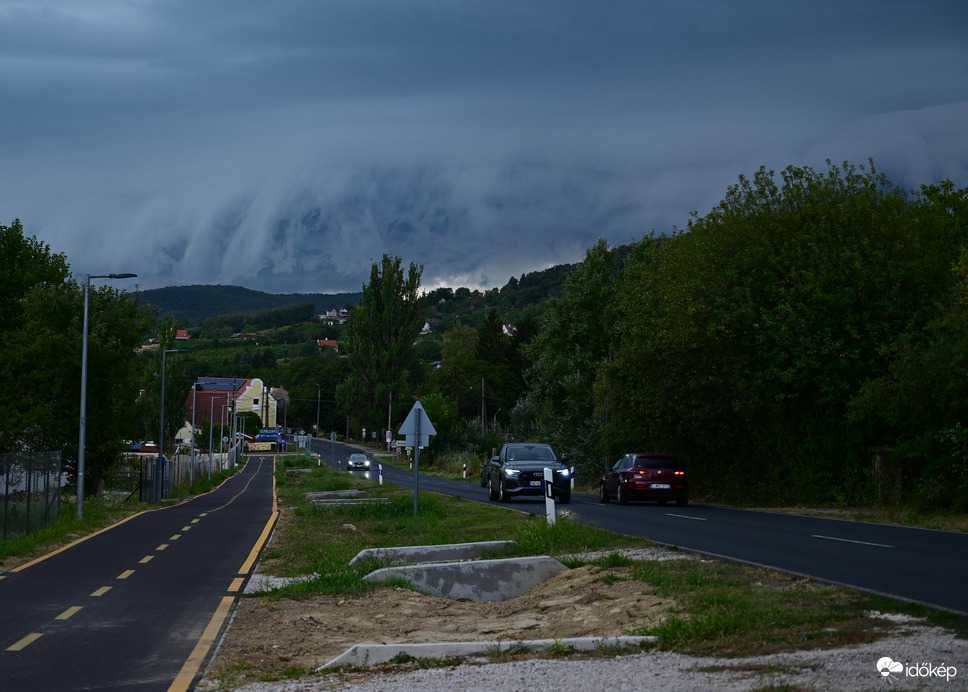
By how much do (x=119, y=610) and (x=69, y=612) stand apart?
1.74 ft

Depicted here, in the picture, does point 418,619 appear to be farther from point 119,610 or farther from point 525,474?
point 525,474

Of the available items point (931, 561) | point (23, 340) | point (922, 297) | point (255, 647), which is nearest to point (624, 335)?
point (922, 297)

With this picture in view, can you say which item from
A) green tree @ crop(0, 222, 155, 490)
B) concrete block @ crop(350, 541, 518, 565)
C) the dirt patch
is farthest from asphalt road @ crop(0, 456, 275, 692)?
green tree @ crop(0, 222, 155, 490)

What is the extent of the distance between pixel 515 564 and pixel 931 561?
18.8 ft

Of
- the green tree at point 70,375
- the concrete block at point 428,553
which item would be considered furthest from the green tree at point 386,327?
the concrete block at point 428,553

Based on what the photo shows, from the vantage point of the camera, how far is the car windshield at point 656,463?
106 ft

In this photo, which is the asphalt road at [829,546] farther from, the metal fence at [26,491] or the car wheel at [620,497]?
the metal fence at [26,491]

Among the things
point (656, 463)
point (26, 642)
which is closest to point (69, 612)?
point (26, 642)

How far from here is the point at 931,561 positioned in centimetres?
1475

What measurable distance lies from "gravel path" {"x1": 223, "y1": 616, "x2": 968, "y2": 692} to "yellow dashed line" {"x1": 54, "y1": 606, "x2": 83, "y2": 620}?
14.6 ft

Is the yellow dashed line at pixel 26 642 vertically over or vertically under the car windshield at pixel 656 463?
under

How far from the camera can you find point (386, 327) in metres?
101

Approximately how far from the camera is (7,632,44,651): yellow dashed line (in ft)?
31.9

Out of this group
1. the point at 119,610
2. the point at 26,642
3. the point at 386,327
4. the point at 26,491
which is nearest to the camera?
the point at 26,642
